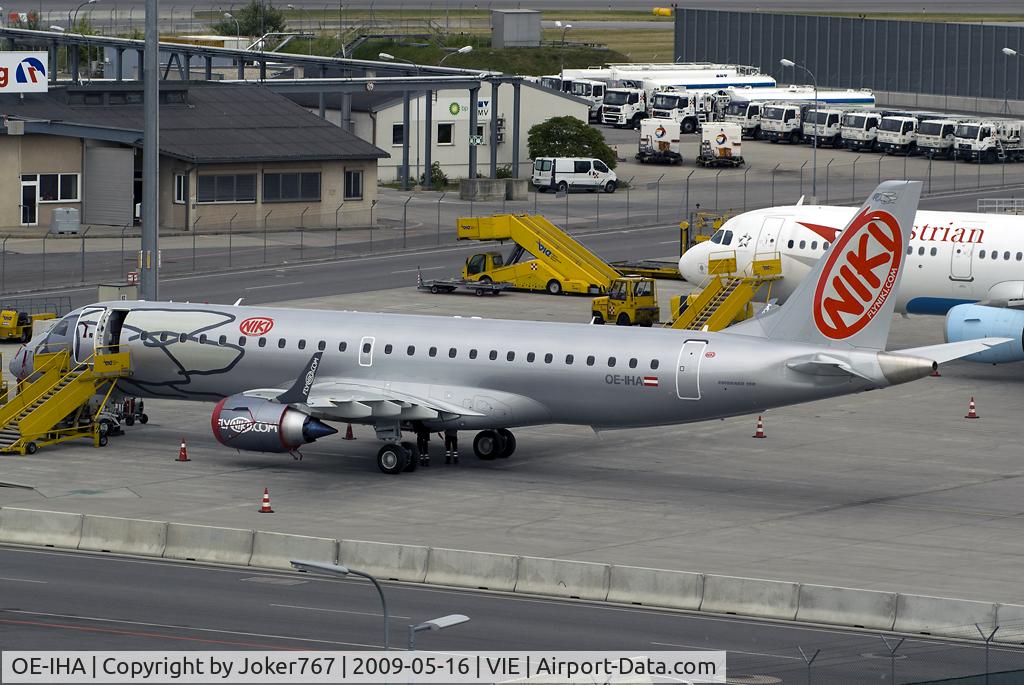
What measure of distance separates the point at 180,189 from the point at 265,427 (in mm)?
54900

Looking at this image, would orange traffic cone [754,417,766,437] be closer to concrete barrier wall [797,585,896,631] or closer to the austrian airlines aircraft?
the austrian airlines aircraft

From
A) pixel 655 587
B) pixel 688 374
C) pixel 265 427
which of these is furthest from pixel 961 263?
pixel 655 587

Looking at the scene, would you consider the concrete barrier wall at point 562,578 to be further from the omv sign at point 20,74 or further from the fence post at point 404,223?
the omv sign at point 20,74

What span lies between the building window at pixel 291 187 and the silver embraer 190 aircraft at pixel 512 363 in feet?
163

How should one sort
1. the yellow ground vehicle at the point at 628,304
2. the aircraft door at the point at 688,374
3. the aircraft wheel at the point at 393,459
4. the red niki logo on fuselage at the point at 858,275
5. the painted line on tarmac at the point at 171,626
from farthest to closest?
the yellow ground vehicle at the point at 628,304 → the aircraft wheel at the point at 393,459 → the red niki logo on fuselage at the point at 858,275 → the aircraft door at the point at 688,374 → the painted line on tarmac at the point at 171,626

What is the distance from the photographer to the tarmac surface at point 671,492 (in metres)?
43.0

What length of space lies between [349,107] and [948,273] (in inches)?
2427

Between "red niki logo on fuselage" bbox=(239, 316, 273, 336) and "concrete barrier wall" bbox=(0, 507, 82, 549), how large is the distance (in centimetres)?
1161

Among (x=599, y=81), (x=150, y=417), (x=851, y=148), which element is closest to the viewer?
(x=150, y=417)

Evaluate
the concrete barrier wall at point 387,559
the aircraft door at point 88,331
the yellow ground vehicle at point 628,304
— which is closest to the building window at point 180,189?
the yellow ground vehicle at point 628,304

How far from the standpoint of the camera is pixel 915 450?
5575 cm

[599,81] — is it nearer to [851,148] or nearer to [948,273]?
[851,148]

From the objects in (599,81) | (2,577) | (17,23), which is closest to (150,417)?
(2,577)

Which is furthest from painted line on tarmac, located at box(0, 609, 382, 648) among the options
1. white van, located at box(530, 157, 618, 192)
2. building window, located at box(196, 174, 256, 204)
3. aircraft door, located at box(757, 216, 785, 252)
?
white van, located at box(530, 157, 618, 192)
